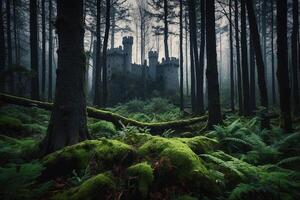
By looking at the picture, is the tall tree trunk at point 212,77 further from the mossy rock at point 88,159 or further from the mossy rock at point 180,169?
the mossy rock at point 88,159

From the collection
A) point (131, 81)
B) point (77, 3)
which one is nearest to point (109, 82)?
point (131, 81)

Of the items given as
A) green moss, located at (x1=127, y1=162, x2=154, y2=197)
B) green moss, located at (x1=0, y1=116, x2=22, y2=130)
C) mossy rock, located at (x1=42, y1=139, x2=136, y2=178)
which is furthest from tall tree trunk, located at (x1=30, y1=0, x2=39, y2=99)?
green moss, located at (x1=127, y1=162, x2=154, y2=197)

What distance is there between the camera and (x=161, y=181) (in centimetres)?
497

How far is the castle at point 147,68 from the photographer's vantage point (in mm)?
39125

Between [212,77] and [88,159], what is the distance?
21.1 feet

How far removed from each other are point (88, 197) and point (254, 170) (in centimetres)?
309

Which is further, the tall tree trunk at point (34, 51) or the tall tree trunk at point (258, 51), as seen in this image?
the tall tree trunk at point (34, 51)

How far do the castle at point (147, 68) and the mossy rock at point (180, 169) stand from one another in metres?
32.4

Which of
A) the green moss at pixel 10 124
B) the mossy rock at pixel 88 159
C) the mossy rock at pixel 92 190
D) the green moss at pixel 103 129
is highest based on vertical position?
the green moss at pixel 10 124

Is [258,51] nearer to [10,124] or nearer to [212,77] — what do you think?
[212,77]

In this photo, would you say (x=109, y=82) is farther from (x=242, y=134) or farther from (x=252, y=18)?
(x=242, y=134)

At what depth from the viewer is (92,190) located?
4586mm

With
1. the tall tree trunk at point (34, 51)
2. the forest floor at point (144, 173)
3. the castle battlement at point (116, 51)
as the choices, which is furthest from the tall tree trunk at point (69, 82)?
the castle battlement at point (116, 51)

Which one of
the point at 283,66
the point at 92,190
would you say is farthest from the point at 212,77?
the point at 92,190
